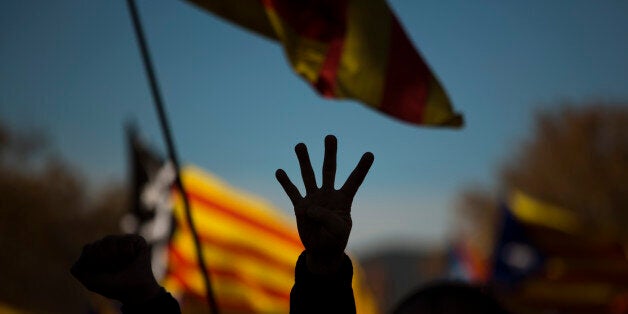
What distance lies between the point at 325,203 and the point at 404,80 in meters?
2.86

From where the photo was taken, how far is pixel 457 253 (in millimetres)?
18406

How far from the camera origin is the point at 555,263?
1255cm

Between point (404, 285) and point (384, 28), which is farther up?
point (384, 28)

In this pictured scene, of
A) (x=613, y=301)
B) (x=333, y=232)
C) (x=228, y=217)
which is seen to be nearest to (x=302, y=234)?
(x=333, y=232)

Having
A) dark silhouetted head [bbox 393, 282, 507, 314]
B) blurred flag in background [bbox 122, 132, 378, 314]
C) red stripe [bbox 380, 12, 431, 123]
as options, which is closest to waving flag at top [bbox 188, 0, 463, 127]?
red stripe [bbox 380, 12, 431, 123]

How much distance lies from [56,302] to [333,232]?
37.6m

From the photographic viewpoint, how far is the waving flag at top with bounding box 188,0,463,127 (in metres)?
4.71

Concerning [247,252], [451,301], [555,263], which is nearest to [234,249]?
[247,252]

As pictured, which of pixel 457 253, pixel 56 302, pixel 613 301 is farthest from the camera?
pixel 56 302

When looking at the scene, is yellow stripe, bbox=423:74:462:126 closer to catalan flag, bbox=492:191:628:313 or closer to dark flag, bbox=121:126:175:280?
dark flag, bbox=121:126:175:280

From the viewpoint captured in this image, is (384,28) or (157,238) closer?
(384,28)

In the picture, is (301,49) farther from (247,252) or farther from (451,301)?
(247,252)

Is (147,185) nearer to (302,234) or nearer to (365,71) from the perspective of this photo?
(365,71)

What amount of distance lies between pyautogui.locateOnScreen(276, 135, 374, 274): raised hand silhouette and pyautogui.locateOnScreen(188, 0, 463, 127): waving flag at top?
8.82 feet
